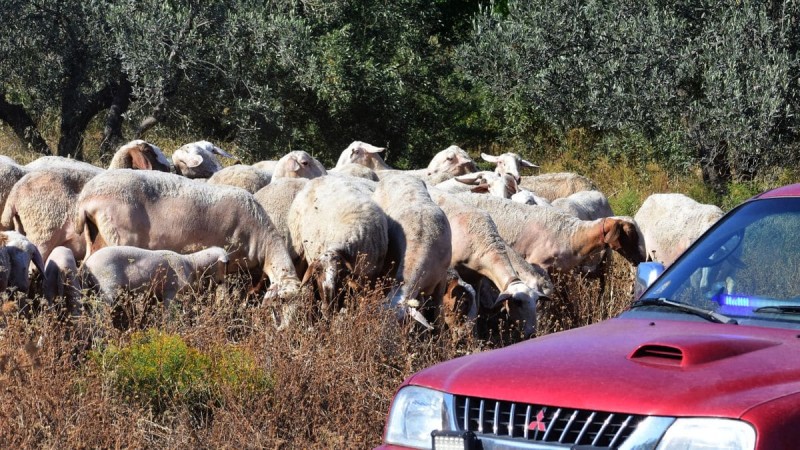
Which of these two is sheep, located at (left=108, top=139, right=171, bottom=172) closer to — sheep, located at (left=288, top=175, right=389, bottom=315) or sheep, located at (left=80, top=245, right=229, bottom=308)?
sheep, located at (left=288, top=175, right=389, bottom=315)

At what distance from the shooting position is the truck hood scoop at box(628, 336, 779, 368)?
3.64m

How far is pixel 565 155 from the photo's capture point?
2208 centimetres

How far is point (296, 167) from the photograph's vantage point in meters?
14.5

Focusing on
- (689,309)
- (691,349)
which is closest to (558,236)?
(689,309)

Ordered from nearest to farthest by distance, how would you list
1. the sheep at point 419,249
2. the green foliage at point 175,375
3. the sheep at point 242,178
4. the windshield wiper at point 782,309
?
1. the windshield wiper at point 782,309
2. the green foliage at point 175,375
3. the sheep at point 419,249
4. the sheep at point 242,178

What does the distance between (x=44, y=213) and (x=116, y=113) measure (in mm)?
8575

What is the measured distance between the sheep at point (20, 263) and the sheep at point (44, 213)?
211 centimetres

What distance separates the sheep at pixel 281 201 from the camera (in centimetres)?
1157

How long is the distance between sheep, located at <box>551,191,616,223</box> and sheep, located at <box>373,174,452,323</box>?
11.0ft

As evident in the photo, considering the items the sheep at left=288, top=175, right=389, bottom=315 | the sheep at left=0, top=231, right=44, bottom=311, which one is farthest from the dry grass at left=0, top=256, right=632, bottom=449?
the sheep at left=288, top=175, right=389, bottom=315

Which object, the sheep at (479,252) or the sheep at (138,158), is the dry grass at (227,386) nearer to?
the sheep at (479,252)

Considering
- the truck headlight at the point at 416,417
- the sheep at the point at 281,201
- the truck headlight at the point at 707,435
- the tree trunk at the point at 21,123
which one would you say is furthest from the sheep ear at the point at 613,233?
the tree trunk at the point at 21,123

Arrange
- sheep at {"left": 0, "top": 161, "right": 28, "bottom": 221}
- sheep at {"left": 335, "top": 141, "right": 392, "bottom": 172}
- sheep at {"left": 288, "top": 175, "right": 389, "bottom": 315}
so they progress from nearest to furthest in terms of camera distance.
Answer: sheep at {"left": 288, "top": 175, "right": 389, "bottom": 315}, sheep at {"left": 0, "top": 161, "right": 28, "bottom": 221}, sheep at {"left": 335, "top": 141, "right": 392, "bottom": 172}

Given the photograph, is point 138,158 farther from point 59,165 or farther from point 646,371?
point 646,371
